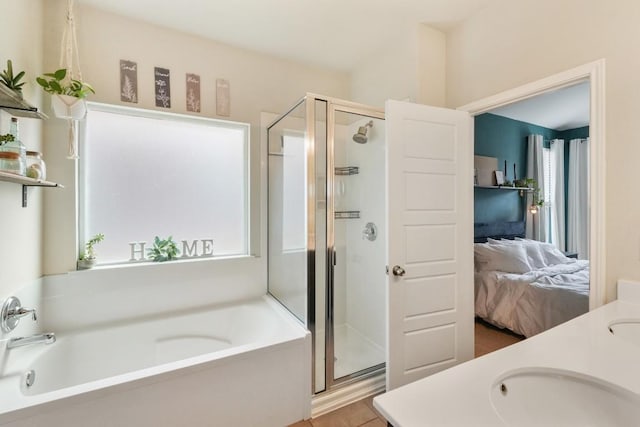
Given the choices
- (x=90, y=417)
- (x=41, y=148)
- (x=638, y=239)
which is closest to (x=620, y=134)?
(x=638, y=239)

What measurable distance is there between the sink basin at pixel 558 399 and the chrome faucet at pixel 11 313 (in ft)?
6.97

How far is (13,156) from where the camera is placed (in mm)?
1291

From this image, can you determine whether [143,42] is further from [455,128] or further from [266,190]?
[455,128]

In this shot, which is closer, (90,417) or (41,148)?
(90,417)

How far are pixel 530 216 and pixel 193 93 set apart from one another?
16.3ft

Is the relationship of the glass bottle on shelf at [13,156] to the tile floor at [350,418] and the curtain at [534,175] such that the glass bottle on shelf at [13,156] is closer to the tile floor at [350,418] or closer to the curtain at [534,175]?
the tile floor at [350,418]

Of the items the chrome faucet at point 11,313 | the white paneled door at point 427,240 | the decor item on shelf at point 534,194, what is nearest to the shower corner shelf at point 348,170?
the white paneled door at point 427,240

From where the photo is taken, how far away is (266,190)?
2.55 metres

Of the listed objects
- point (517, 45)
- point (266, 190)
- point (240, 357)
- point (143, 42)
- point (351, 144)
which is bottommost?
point (240, 357)

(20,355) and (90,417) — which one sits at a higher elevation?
(20,355)

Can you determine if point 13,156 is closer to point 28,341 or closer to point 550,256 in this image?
point 28,341

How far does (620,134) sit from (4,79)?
9.62 feet

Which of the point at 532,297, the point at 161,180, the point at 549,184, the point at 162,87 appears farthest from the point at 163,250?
the point at 549,184

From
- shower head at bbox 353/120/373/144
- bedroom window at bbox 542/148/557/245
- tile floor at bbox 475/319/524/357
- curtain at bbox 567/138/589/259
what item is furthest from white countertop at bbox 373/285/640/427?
curtain at bbox 567/138/589/259
